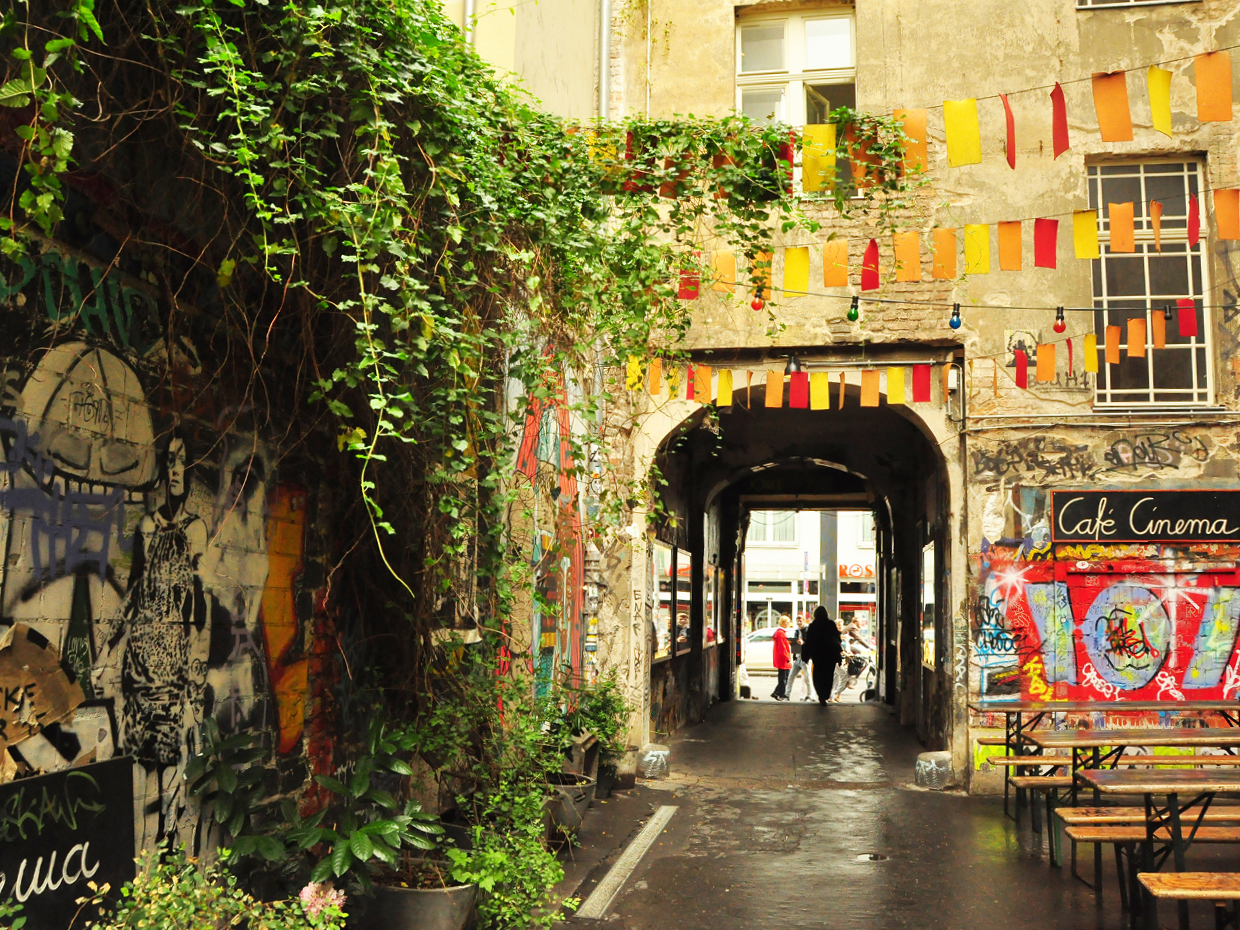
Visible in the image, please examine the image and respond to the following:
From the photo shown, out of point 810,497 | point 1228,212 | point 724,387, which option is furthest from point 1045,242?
point 810,497

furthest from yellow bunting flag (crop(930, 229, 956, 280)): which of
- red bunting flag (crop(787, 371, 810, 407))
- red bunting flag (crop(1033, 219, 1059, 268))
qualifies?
red bunting flag (crop(787, 371, 810, 407))

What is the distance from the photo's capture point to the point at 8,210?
11.3ft

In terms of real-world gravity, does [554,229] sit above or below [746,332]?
below

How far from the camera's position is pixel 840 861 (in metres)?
7.28

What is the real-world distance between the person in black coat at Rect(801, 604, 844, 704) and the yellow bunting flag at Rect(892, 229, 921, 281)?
12.0m

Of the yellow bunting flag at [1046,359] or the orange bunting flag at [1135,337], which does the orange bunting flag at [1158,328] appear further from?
the yellow bunting flag at [1046,359]

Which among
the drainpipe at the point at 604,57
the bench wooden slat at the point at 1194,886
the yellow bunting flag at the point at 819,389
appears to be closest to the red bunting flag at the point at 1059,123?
the bench wooden slat at the point at 1194,886

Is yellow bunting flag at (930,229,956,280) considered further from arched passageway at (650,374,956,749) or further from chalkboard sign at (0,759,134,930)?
chalkboard sign at (0,759,134,930)

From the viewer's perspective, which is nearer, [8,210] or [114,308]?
[8,210]

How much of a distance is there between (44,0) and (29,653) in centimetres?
212

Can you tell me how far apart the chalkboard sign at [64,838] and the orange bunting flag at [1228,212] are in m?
7.21

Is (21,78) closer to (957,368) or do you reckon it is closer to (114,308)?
(114,308)

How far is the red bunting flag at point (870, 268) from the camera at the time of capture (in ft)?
28.8

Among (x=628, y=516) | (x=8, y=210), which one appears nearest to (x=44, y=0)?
(x=8, y=210)
